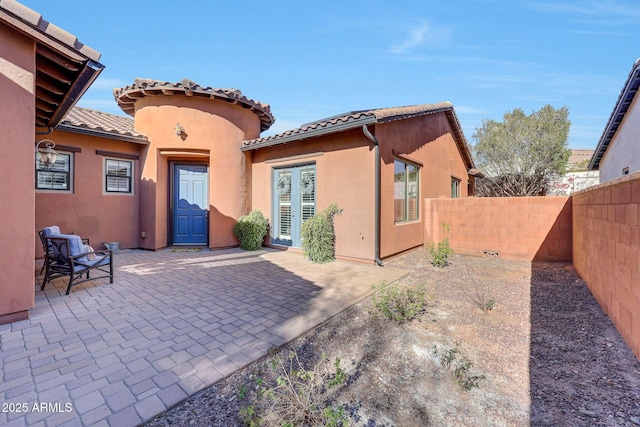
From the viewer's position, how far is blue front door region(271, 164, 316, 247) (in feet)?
24.9

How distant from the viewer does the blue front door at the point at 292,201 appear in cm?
760

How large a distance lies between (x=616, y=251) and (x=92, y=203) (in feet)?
35.8

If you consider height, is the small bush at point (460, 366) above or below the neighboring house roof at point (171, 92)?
below

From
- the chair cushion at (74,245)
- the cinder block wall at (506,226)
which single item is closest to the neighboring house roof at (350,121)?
the cinder block wall at (506,226)

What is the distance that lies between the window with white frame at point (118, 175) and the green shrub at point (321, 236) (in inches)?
233

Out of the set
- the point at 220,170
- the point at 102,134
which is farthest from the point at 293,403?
the point at 102,134

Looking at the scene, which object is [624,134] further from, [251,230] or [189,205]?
[189,205]

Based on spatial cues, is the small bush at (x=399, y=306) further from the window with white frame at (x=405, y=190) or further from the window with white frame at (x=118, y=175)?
the window with white frame at (x=118, y=175)

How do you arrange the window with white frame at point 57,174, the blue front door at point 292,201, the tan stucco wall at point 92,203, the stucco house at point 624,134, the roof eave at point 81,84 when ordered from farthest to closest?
the blue front door at point 292,201 < the stucco house at point 624,134 < the tan stucco wall at point 92,203 < the window with white frame at point 57,174 < the roof eave at point 81,84

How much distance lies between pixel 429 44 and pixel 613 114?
271 inches

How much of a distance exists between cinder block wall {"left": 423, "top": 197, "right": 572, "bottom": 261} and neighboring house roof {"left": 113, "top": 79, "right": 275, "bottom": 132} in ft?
22.5

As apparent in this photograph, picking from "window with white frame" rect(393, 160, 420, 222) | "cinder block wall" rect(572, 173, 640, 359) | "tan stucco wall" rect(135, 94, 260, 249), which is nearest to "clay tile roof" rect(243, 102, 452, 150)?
Answer: "tan stucco wall" rect(135, 94, 260, 249)

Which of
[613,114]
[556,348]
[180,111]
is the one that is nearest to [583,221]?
[556,348]

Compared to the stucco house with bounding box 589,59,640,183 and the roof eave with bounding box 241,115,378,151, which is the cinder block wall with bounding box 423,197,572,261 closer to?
the stucco house with bounding box 589,59,640,183
